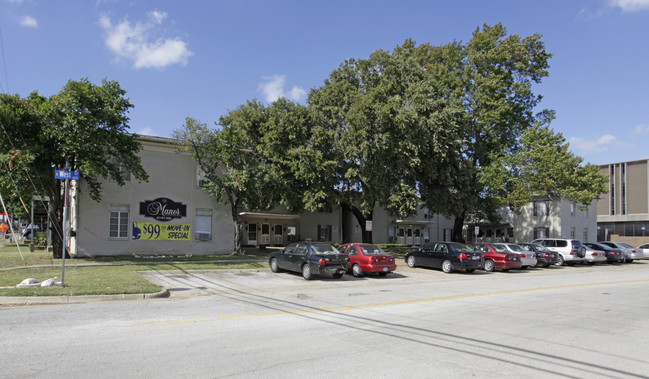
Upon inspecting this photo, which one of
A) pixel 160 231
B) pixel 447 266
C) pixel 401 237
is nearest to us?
pixel 447 266

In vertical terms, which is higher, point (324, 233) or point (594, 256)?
point (324, 233)

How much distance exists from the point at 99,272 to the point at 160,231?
26.4 ft

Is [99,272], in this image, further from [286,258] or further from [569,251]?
[569,251]

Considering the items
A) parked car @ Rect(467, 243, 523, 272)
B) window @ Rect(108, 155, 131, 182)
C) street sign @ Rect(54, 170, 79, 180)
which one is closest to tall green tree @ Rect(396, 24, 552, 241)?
parked car @ Rect(467, 243, 523, 272)

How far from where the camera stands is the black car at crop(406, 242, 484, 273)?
20.8 meters

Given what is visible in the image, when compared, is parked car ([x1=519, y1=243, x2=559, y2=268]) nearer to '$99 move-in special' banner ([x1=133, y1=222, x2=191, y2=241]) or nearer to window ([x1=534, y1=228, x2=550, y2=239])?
'$99 move-in special' banner ([x1=133, y1=222, x2=191, y2=241])

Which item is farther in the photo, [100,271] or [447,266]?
[447,266]

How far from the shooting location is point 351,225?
42.8 m

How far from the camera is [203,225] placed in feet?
86.0

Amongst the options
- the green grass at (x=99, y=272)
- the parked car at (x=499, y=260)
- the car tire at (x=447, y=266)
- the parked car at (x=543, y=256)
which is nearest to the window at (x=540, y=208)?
the parked car at (x=543, y=256)

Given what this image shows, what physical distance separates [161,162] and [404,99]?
1555 centimetres

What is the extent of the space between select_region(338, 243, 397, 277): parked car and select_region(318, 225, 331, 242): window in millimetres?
21876

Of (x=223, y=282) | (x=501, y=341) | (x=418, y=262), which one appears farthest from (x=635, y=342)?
(x=418, y=262)

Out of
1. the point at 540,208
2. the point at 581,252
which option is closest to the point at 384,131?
the point at 581,252
